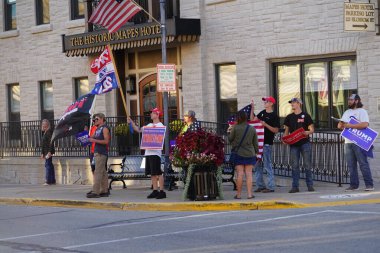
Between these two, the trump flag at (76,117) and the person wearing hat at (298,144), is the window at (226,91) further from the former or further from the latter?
the person wearing hat at (298,144)

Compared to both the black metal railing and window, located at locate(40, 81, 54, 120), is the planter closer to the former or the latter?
the black metal railing

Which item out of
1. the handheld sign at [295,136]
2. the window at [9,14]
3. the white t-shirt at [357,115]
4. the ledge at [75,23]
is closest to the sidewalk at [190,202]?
the handheld sign at [295,136]

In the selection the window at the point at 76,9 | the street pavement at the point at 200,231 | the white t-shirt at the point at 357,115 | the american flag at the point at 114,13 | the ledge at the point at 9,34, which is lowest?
the street pavement at the point at 200,231

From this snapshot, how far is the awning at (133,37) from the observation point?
20234mm

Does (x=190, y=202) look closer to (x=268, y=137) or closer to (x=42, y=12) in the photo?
(x=268, y=137)

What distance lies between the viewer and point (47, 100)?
1013 inches

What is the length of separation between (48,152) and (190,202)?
790cm

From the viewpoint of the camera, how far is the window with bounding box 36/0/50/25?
25.5 m

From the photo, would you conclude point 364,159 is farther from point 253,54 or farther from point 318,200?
point 253,54

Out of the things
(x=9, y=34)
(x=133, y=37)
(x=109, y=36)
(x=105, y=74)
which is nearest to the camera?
(x=105, y=74)

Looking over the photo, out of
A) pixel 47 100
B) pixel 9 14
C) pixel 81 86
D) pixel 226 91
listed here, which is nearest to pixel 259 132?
pixel 226 91

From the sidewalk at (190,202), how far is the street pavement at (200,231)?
1.42ft

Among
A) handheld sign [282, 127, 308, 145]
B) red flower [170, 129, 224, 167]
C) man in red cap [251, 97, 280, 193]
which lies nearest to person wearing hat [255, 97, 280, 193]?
man in red cap [251, 97, 280, 193]

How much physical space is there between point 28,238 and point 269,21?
32.1ft
